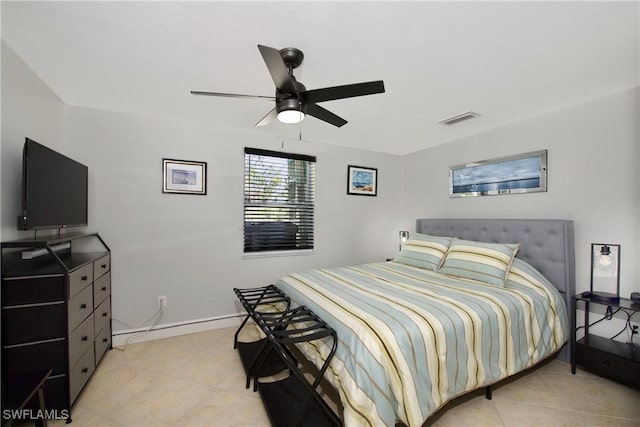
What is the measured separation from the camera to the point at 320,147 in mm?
3754

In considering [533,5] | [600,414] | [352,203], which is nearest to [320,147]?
[352,203]

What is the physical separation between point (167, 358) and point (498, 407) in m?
2.67

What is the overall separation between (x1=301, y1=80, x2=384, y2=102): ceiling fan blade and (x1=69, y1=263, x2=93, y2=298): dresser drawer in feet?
6.14

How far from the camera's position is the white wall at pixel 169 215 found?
265cm

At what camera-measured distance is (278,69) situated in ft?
4.74

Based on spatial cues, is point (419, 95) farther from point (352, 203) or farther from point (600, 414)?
point (600, 414)

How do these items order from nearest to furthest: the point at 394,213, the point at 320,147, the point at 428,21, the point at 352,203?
the point at 428,21, the point at 320,147, the point at 352,203, the point at 394,213

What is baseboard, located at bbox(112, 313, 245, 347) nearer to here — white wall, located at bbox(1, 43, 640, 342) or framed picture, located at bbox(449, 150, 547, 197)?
white wall, located at bbox(1, 43, 640, 342)

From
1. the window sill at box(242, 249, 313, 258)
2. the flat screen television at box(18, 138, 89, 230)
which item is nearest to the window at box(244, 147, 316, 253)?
the window sill at box(242, 249, 313, 258)

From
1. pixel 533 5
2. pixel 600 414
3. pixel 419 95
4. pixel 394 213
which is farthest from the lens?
pixel 394 213

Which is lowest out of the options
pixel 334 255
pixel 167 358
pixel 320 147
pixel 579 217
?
pixel 167 358

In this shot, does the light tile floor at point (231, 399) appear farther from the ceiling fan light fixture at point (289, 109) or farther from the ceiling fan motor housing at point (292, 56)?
the ceiling fan motor housing at point (292, 56)

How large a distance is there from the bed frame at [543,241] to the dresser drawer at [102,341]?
12.6 feet

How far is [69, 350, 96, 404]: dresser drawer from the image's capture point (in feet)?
5.60
